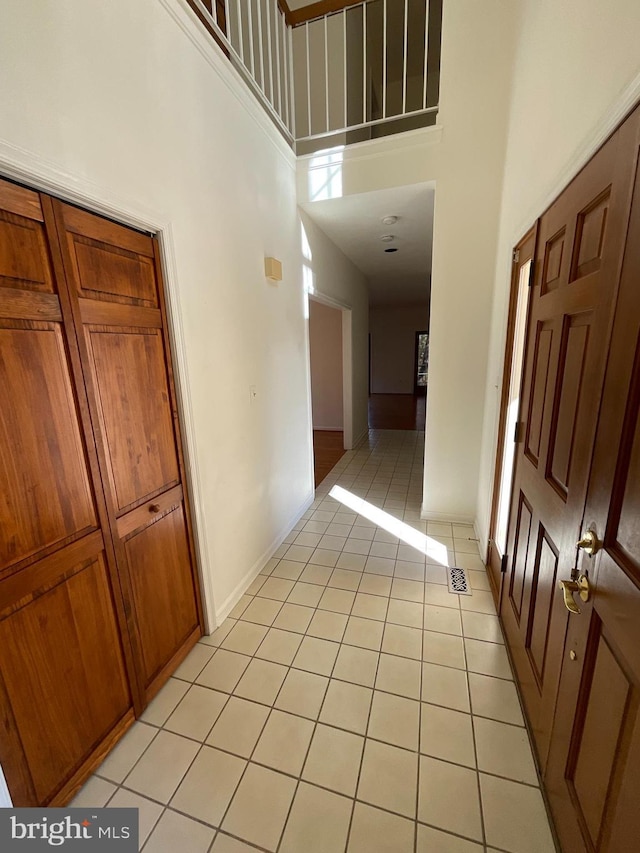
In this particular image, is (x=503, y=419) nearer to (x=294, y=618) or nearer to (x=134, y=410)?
(x=294, y=618)

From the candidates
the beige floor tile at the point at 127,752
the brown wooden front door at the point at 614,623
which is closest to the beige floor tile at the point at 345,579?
the beige floor tile at the point at 127,752

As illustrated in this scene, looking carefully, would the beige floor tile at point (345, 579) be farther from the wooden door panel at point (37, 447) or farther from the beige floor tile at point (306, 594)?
the wooden door panel at point (37, 447)

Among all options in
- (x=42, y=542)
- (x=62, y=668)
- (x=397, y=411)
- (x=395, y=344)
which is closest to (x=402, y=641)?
(x=62, y=668)

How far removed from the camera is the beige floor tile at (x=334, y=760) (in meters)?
1.27

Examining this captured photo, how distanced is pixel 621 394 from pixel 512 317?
1513 mm

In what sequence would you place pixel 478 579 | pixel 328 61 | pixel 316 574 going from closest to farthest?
pixel 478 579 → pixel 316 574 → pixel 328 61

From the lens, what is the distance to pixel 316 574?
2.45 meters

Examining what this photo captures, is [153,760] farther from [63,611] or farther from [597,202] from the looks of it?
[597,202]

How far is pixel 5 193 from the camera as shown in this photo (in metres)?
0.98

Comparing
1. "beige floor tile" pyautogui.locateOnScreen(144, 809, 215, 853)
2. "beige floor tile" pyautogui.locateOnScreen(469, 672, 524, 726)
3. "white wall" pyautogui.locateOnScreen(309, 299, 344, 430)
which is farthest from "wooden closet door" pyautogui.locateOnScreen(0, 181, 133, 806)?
"white wall" pyautogui.locateOnScreen(309, 299, 344, 430)

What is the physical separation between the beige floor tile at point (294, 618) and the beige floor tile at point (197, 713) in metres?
0.47

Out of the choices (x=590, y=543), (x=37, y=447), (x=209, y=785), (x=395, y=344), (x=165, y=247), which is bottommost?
(x=209, y=785)

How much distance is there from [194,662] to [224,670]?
0.18 m

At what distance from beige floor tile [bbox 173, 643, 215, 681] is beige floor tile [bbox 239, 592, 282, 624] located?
267 mm
